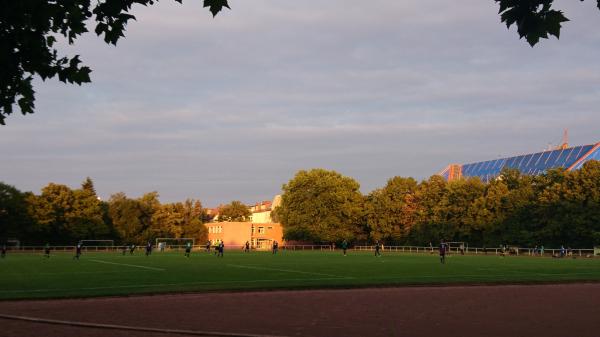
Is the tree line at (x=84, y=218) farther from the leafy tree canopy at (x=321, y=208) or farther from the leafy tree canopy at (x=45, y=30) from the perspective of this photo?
the leafy tree canopy at (x=45, y=30)

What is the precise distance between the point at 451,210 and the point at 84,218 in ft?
189

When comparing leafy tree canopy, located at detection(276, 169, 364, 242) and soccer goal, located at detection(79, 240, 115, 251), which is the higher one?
leafy tree canopy, located at detection(276, 169, 364, 242)

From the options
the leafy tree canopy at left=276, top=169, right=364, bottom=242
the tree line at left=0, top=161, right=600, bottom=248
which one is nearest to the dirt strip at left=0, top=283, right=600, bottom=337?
the tree line at left=0, top=161, right=600, bottom=248

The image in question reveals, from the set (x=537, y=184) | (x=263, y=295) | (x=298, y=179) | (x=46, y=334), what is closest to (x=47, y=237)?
(x=298, y=179)

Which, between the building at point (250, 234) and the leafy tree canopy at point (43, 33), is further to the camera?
the building at point (250, 234)

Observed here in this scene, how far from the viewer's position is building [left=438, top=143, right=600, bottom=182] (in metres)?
116

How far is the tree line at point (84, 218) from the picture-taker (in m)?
91.8

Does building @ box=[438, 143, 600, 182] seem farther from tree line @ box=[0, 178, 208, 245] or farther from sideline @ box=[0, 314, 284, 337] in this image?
sideline @ box=[0, 314, 284, 337]

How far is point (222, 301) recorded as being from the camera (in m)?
20.1

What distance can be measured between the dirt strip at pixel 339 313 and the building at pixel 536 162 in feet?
243

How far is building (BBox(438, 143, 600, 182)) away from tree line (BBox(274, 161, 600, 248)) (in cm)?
673

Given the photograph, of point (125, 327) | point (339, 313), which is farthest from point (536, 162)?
point (125, 327)

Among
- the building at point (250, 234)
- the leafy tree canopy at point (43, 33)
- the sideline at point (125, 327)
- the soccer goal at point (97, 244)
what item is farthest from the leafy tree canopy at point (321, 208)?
the leafy tree canopy at point (43, 33)

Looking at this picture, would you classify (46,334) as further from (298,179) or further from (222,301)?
(298,179)
